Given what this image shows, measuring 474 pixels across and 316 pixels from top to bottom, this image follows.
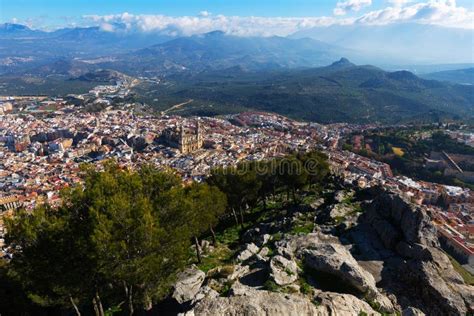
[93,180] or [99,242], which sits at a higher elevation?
[93,180]

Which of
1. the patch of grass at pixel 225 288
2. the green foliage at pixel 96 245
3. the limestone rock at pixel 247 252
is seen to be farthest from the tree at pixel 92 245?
the limestone rock at pixel 247 252

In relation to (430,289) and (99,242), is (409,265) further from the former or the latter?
(99,242)

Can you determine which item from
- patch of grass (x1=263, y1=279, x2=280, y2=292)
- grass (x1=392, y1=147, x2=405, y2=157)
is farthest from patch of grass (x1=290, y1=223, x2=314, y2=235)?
grass (x1=392, y1=147, x2=405, y2=157)

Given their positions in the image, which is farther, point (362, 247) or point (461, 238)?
point (461, 238)

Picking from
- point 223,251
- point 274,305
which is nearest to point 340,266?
point 274,305

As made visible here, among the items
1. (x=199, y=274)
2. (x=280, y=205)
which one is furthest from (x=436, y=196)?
(x=199, y=274)

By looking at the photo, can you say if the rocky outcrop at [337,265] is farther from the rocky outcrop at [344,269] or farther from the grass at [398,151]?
the grass at [398,151]

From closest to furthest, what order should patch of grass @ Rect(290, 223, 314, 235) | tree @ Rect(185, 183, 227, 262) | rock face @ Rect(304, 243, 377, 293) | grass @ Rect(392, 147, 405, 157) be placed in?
rock face @ Rect(304, 243, 377, 293)
tree @ Rect(185, 183, 227, 262)
patch of grass @ Rect(290, 223, 314, 235)
grass @ Rect(392, 147, 405, 157)

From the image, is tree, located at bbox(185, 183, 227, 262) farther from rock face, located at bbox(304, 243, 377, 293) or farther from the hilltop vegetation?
rock face, located at bbox(304, 243, 377, 293)

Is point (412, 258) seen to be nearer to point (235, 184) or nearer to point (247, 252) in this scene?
point (247, 252)
